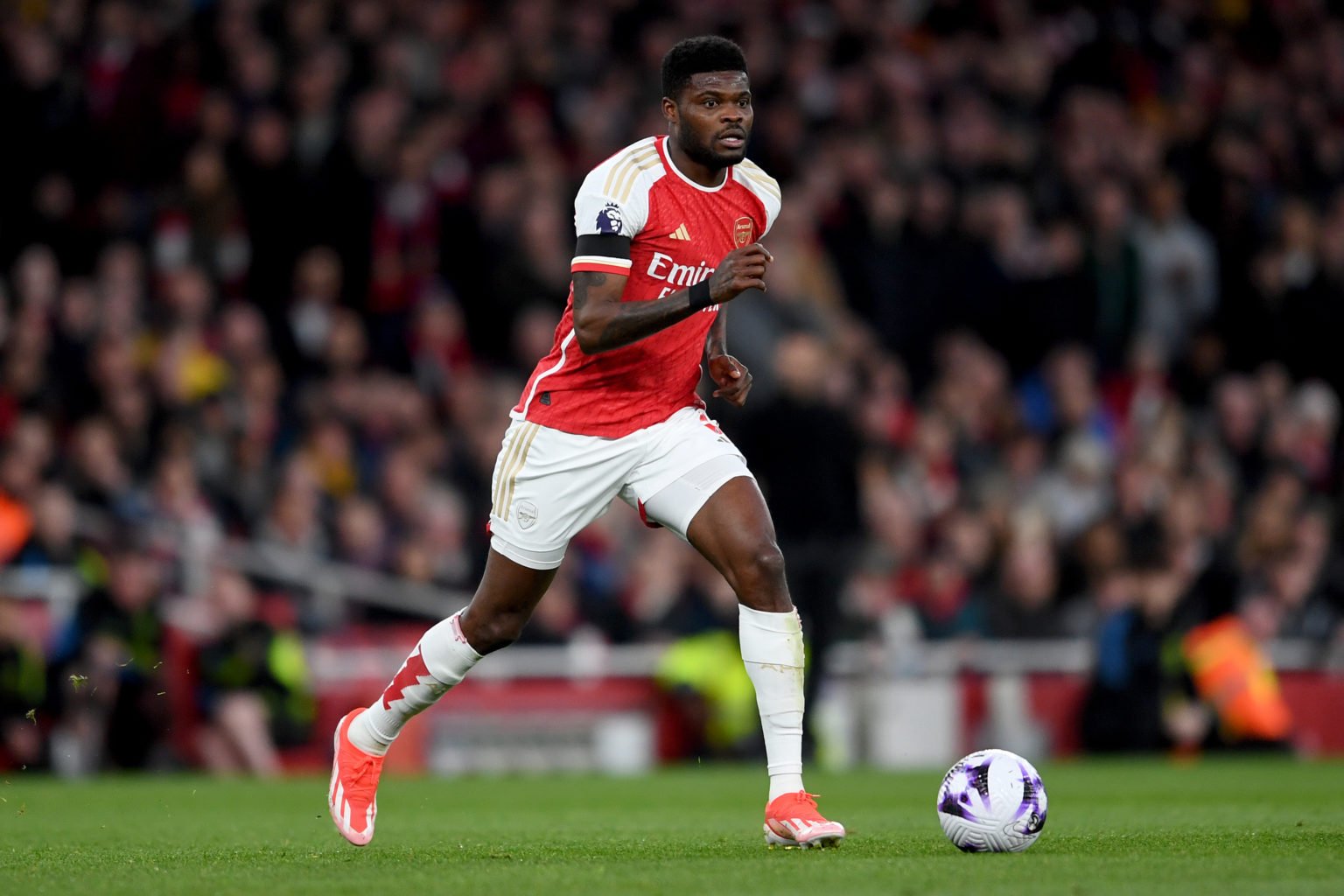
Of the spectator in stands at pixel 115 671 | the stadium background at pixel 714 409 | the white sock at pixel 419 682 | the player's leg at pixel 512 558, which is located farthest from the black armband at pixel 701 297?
the spectator in stands at pixel 115 671

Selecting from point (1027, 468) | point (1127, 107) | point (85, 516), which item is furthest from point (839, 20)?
point (85, 516)

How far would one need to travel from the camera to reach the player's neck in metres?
6.49

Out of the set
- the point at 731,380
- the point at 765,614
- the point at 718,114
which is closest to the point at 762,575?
the point at 765,614

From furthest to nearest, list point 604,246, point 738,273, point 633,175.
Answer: point 633,175, point 604,246, point 738,273

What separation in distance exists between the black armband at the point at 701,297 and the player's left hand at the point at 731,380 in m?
0.65

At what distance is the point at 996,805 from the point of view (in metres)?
6.04

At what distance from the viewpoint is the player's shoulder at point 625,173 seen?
A: 6301 millimetres

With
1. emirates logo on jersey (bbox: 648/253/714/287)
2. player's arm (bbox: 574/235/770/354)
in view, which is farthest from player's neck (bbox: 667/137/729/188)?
player's arm (bbox: 574/235/770/354)

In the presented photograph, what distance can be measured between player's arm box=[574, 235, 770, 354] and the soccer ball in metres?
1.57

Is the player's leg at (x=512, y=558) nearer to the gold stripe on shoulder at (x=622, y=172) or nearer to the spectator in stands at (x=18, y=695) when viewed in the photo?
the gold stripe on shoulder at (x=622, y=172)

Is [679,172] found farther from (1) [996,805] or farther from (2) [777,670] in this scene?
(1) [996,805]

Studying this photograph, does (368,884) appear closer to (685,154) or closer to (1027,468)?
(685,154)

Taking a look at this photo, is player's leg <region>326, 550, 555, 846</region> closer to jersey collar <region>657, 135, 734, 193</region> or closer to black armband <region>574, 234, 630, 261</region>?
black armband <region>574, 234, 630, 261</region>

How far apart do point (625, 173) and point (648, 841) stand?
2204 mm
